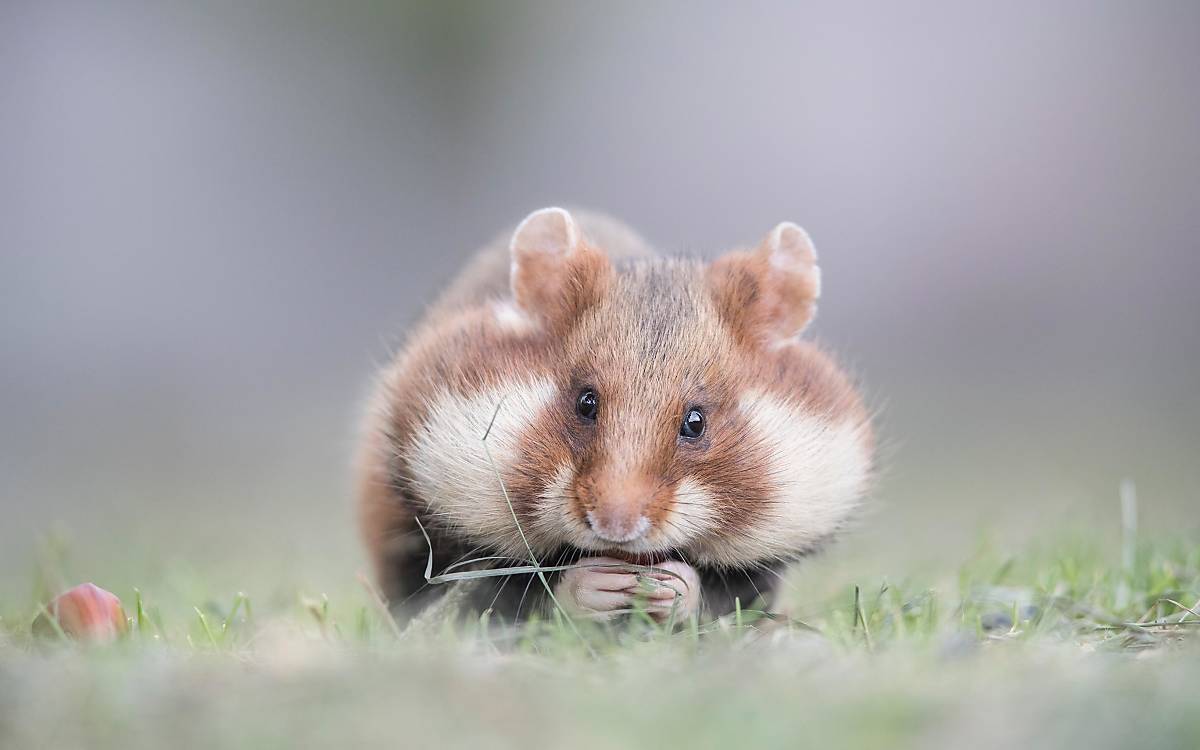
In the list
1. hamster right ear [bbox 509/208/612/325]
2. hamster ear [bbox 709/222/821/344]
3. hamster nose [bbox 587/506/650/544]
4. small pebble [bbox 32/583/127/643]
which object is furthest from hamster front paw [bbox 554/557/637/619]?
small pebble [bbox 32/583/127/643]

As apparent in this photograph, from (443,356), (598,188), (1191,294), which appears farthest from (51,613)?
(1191,294)

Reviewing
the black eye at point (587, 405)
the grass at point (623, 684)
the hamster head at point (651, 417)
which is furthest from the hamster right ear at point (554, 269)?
the grass at point (623, 684)

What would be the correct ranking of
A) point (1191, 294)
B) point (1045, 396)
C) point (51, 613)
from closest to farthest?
point (51, 613), point (1045, 396), point (1191, 294)

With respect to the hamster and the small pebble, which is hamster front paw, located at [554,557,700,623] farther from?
the small pebble

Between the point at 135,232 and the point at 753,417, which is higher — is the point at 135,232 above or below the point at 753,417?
above

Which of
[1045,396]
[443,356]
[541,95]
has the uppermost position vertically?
[541,95]

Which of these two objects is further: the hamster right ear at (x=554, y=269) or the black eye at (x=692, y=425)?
the hamster right ear at (x=554, y=269)

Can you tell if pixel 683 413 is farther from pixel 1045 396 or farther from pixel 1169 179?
pixel 1169 179

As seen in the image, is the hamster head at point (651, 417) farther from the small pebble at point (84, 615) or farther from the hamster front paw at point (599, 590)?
the small pebble at point (84, 615)

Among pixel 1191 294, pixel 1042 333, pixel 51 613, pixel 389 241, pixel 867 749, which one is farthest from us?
pixel 389 241
